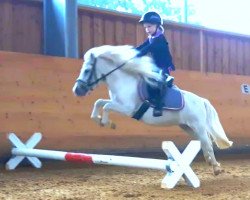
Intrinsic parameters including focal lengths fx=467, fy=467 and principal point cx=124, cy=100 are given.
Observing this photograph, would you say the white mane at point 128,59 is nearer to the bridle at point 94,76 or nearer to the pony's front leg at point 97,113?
the bridle at point 94,76

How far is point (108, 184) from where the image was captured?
4094 mm

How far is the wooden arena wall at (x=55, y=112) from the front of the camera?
5473mm

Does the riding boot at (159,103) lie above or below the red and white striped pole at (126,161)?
above

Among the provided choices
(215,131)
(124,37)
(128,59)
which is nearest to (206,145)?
(215,131)

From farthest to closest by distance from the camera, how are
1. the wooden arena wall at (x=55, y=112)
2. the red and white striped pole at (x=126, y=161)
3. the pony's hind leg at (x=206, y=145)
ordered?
the wooden arena wall at (x=55, y=112) → the pony's hind leg at (x=206, y=145) → the red and white striped pole at (x=126, y=161)

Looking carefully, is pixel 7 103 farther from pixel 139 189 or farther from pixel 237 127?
pixel 237 127

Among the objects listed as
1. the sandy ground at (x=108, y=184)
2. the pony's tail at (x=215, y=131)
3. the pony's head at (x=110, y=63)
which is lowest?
the sandy ground at (x=108, y=184)

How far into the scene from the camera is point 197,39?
8.40m

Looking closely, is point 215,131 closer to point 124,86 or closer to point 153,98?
point 153,98

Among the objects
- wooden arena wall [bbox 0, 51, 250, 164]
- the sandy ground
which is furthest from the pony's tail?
wooden arena wall [bbox 0, 51, 250, 164]

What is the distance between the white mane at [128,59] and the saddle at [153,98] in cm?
10

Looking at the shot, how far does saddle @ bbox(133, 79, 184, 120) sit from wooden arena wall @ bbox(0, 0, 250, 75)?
273 cm

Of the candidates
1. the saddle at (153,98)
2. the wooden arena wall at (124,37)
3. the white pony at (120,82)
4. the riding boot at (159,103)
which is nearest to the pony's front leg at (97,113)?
the white pony at (120,82)

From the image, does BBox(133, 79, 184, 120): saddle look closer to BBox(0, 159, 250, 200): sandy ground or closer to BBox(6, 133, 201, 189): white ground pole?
BBox(6, 133, 201, 189): white ground pole
